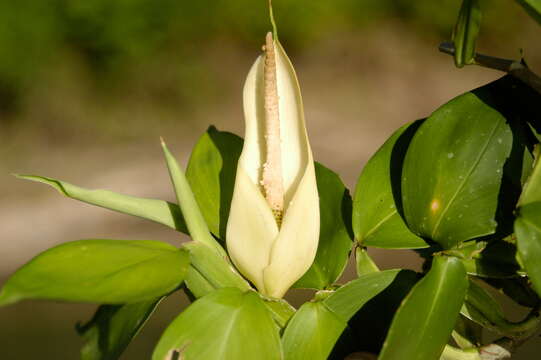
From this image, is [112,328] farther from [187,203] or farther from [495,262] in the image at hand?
[495,262]

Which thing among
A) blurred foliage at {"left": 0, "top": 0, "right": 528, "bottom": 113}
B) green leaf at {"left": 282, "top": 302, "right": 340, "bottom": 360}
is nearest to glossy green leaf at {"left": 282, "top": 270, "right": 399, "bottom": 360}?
green leaf at {"left": 282, "top": 302, "right": 340, "bottom": 360}

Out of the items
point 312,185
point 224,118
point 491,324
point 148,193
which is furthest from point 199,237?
point 224,118

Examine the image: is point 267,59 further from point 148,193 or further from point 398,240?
point 148,193

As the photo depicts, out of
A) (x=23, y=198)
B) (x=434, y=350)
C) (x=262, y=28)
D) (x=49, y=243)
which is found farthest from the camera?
(x=262, y=28)

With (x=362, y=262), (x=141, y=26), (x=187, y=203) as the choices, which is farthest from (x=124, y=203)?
(x=141, y=26)

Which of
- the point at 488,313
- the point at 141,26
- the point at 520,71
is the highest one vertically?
the point at 141,26

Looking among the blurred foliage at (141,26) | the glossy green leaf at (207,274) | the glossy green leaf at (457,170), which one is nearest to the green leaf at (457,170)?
the glossy green leaf at (457,170)

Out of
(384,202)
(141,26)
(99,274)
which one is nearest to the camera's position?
(99,274)
